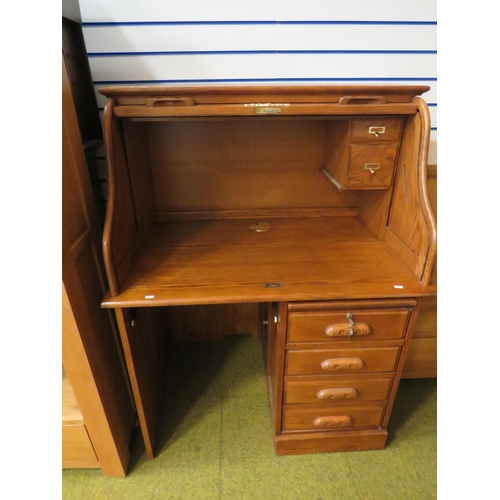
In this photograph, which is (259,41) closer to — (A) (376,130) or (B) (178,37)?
(B) (178,37)

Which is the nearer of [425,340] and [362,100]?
[362,100]

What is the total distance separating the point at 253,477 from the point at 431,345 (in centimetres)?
112

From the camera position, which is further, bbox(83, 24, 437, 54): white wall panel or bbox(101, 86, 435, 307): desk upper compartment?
bbox(83, 24, 437, 54): white wall panel

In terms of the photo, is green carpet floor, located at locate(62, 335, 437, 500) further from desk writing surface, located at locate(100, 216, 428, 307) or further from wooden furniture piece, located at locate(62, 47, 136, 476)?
desk writing surface, located at locate(100, 216, 428, 307)

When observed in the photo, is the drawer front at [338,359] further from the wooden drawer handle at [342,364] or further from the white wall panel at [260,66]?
the white wall panel at [260,66]

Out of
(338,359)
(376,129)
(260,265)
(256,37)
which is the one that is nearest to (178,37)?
(256,37)

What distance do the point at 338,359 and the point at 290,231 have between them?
616 millimetres

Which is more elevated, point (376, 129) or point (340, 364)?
point (376, 129)

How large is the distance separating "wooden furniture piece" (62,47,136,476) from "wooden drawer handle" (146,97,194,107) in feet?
0.90

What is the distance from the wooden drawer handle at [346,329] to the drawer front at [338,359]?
4.2 inches

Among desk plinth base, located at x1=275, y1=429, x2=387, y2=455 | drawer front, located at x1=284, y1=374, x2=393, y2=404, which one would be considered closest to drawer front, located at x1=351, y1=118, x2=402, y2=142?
drawer front, located at x1=284, y1=374, x2=393, y2=404

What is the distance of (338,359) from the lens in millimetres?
1270

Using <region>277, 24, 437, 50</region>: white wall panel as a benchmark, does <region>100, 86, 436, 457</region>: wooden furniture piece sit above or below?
below

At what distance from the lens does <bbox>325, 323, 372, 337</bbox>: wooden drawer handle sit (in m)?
1.19
